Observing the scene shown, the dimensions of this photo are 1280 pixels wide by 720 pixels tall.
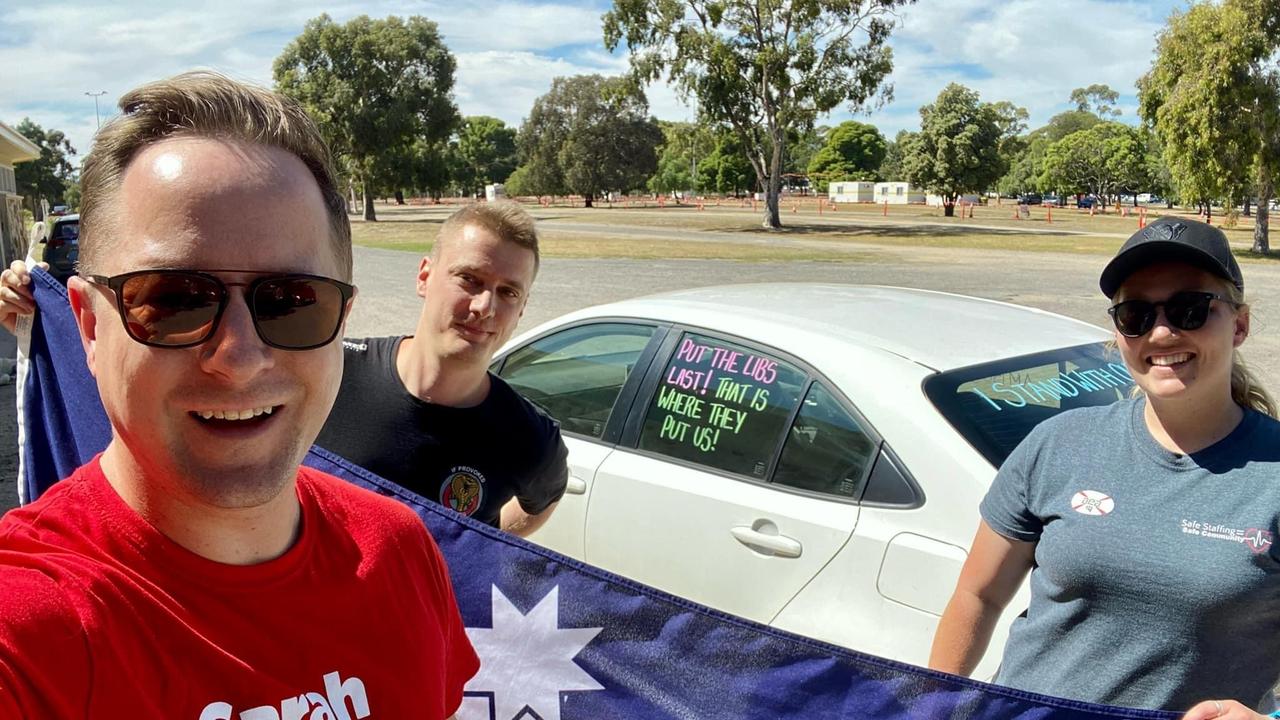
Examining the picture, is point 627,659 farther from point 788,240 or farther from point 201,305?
point 788,240

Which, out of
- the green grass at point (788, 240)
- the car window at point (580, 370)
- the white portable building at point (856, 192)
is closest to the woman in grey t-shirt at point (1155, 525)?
the car window at point (580, 370)

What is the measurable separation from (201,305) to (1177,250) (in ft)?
6.44

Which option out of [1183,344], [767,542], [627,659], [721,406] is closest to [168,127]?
[627,659]

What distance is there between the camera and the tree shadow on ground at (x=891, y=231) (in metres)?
38.7

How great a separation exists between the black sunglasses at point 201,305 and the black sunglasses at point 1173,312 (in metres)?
1.79

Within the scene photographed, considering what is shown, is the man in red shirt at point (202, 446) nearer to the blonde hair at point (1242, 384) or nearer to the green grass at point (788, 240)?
the blonde hair at point (1242, 384)

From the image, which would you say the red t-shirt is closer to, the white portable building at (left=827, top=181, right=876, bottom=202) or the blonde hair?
the blonde hair

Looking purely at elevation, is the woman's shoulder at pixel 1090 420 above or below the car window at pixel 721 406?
above

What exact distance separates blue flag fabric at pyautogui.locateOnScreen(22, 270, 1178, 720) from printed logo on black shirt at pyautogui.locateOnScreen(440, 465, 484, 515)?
43 centimetres

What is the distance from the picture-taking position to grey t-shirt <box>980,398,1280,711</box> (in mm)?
1976

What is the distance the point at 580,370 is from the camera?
182 inches

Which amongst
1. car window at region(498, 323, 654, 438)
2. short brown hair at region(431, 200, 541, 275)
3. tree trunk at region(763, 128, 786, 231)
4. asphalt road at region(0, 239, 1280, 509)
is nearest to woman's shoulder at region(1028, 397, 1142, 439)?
short brown hair at region(431, 200, 541, 275)

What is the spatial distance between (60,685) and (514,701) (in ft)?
3.67

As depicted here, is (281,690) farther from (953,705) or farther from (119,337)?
(953,705)
